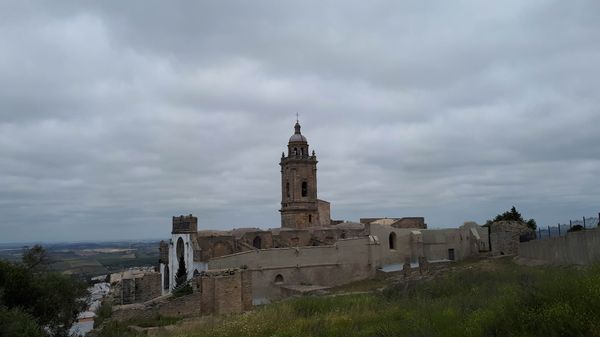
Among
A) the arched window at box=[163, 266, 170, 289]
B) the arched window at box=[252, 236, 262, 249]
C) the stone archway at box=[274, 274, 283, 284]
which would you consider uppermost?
the arched window at box=[252, 236, 262, 249]

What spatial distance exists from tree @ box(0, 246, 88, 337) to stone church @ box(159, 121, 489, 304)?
737 centimetres

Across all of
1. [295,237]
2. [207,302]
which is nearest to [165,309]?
[207,302]

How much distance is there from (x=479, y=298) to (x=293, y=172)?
105ft

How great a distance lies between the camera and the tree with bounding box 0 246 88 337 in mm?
14992

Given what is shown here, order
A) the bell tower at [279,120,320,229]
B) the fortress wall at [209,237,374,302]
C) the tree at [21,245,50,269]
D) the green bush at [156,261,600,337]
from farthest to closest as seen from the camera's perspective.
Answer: the bell tower at [279,120,320,229]
the fortress wall at [209,237,374,302]
the tree at [21,245,50,269]
the green bush at [156,261,600,337]

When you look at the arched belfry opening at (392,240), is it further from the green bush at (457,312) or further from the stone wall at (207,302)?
the green bush at (457,312)

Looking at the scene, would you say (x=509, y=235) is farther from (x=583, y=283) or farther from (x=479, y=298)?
(x=583, y=283)

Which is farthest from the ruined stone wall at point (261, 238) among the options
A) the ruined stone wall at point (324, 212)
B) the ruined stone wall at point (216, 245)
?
the ruined stone wall at point (324, 212)

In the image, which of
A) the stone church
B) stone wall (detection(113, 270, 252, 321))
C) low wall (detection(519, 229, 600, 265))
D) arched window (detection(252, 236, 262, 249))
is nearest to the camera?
low wall (detection(519, 229, 600, 265))

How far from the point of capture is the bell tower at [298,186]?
140 ft

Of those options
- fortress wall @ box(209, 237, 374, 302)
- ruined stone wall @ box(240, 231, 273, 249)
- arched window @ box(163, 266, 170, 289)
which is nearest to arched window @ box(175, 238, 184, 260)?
arched window @ box(163, 266, 170, 289)

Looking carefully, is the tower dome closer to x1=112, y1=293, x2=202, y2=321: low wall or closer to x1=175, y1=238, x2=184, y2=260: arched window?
x1=175, y1=238, x2=184, y2=260: arched window

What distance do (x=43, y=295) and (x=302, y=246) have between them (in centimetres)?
2041

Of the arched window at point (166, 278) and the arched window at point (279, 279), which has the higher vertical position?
the arched window at point (279, 279)
